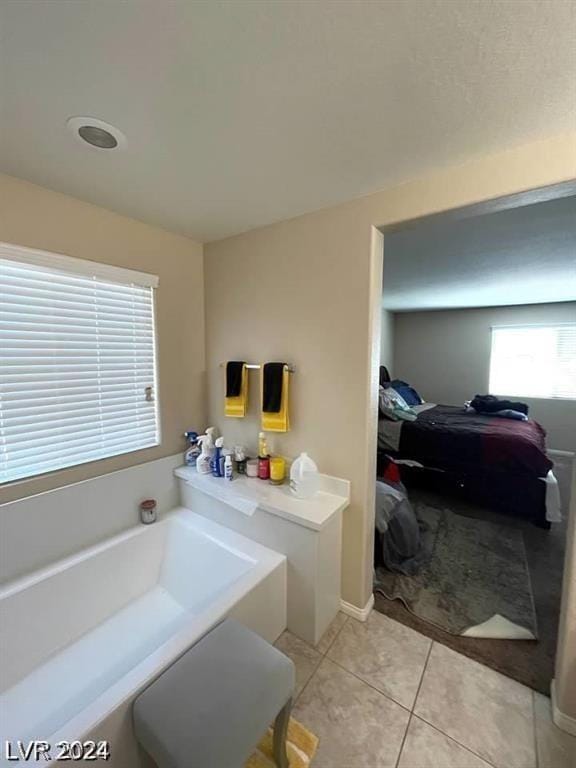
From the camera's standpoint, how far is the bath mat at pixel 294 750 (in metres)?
1.10

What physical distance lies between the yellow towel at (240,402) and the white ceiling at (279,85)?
1.08m

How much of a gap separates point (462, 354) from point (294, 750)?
5381 millimetres

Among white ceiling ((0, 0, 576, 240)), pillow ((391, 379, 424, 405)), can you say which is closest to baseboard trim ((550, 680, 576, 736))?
white ceiling ((0, 0, 576, 240))

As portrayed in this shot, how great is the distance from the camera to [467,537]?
247cm

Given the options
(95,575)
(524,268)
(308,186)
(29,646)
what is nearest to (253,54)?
(308,186)

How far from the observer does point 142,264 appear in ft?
6.15

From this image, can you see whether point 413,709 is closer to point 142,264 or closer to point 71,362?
point 71,362

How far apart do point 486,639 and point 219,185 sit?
8.60ft

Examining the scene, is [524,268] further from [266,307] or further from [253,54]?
[253,54]

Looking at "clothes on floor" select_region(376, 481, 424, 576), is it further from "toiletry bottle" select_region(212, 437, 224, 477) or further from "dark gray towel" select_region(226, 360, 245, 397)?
"dark gray towel" select_region(226, 360, 245, 397)

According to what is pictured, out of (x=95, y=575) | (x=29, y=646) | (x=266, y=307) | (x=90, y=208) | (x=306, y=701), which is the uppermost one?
(x=90, y=208)

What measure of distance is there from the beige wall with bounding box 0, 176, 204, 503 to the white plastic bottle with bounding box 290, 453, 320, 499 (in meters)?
0.92

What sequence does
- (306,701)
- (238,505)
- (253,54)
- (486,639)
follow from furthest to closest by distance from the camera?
(238,505), (486,639), (306,701), (253,54)

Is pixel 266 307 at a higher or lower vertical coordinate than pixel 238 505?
higher
